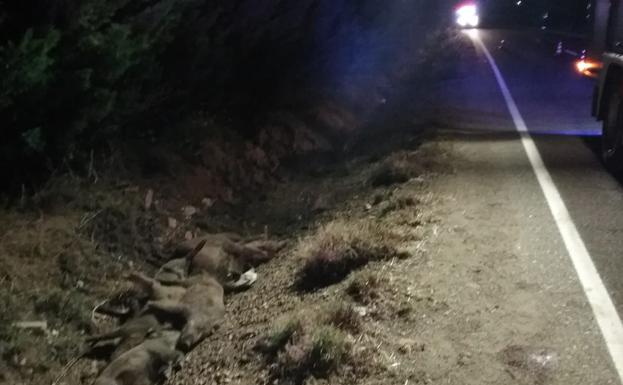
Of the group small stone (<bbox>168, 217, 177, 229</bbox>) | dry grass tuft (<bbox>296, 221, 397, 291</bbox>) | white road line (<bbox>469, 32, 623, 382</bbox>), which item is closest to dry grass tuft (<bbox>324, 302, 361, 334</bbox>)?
dry grass tuft (<bbox>296, 221, 397, 291</bbox>)

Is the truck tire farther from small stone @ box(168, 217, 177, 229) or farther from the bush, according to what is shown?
the bush

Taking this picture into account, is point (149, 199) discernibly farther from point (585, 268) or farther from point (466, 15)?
point (466, 15)

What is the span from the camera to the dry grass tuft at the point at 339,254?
322 inches

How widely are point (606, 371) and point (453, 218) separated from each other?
3731 mm

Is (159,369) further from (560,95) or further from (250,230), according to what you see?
(560,95)

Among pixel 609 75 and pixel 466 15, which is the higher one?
pixel 609 75

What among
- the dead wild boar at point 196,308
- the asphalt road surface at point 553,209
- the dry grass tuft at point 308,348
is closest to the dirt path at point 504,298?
the asphalt road surface at point 553,209

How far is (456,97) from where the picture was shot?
69.1 feet

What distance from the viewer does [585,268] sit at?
7969 millimetres

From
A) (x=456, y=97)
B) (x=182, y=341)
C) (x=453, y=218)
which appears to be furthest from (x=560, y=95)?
(x=182, y=341)

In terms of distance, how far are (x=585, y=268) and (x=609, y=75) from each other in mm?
4848

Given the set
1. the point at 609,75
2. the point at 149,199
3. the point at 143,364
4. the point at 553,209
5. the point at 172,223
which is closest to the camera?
the point at 143,364

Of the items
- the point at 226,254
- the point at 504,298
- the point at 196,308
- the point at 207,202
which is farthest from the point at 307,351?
the point at 207,202

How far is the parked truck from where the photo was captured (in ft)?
37.9
